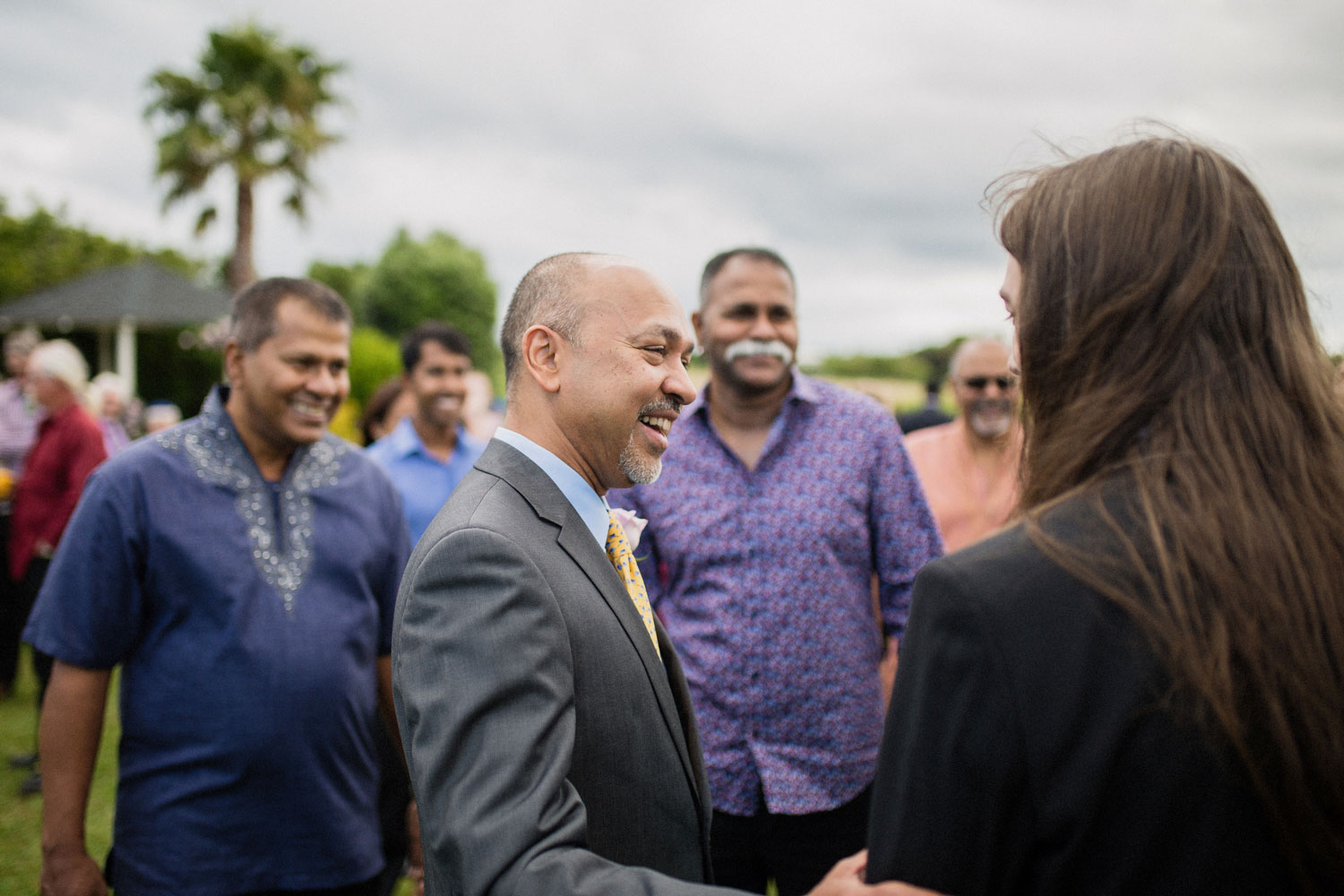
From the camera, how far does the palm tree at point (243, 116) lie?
20438 millimetres

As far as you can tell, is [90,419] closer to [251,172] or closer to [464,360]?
[464,360]

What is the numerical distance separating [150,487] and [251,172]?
21.3 meters

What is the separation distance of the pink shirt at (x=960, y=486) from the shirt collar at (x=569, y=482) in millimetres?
2574

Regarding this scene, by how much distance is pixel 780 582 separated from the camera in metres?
2.85

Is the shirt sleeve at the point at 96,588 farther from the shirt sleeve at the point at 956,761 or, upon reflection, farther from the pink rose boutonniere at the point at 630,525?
the shirt sleeve at the point at 956,761

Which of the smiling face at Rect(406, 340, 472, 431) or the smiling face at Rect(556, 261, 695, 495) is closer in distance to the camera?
the smiling face at Rect(556, 261, 695, 495)

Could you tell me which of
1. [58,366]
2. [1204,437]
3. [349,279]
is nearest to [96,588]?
[1204,437]

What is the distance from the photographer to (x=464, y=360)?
5070 millimetres

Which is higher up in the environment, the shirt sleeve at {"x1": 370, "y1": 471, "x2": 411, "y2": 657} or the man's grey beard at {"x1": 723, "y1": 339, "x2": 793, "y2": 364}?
the man's grey beard at {"x1": 723, "y1": 339, "x2": 793, "y2": 364}

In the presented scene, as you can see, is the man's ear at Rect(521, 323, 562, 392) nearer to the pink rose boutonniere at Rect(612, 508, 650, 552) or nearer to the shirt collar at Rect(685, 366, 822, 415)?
the pink rose boutonniere at Rect(612, 508, 650, 552)

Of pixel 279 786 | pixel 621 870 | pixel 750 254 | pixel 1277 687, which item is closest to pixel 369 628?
pixel 279 786

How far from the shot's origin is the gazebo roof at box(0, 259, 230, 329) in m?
22.2

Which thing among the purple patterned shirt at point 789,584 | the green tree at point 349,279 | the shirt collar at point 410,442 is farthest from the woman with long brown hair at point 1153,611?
the green tree at point 349,279

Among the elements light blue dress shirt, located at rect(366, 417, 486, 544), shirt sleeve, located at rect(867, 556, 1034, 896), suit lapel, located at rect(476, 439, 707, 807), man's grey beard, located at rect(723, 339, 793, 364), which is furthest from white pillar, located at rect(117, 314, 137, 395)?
shirt sleeve, located at rect(867, 556, 1034, 896)
